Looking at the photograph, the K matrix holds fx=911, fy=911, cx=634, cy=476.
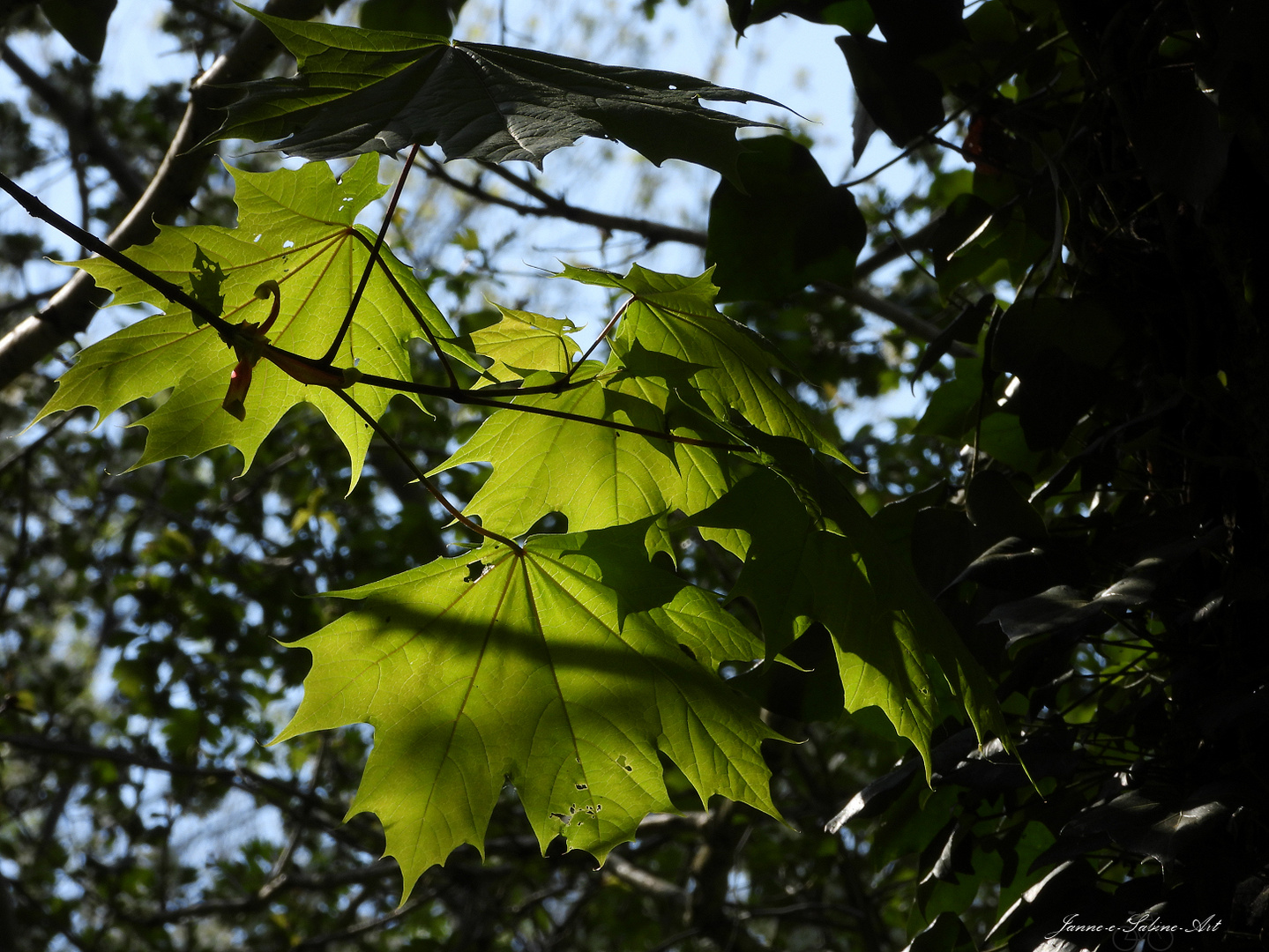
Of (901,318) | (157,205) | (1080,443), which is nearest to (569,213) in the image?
(901,318)

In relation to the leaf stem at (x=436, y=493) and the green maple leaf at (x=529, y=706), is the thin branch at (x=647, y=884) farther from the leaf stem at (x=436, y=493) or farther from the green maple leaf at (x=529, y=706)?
the leaf stem at (x=436, y=493)

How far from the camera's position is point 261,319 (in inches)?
40.5

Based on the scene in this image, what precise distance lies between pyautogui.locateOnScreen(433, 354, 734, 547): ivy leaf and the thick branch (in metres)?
0.71

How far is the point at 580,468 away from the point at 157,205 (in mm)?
832

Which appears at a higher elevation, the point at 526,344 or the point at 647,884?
the point at 526,344

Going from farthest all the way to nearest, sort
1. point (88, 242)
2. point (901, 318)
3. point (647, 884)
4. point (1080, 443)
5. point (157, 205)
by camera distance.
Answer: point (647, 884) < point (901, 318) < point (157, 205) < point (1080, 443) < point (88, 242)

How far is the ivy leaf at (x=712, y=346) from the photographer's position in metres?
0.90

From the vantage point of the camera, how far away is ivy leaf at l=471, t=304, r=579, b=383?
101cm

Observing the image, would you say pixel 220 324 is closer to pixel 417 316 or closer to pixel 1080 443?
pixel 417 316

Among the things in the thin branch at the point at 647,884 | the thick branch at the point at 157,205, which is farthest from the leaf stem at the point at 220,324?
the thin branch at the point at 647,884

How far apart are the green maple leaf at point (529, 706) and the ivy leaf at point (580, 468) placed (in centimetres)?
6

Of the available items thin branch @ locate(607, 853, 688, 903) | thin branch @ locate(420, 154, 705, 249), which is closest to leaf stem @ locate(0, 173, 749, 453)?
thin branch @ locate(420, 154, 705, 249)

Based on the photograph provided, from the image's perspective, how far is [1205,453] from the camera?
0.99 metres

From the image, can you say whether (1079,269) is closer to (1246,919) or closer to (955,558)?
(955,558)
